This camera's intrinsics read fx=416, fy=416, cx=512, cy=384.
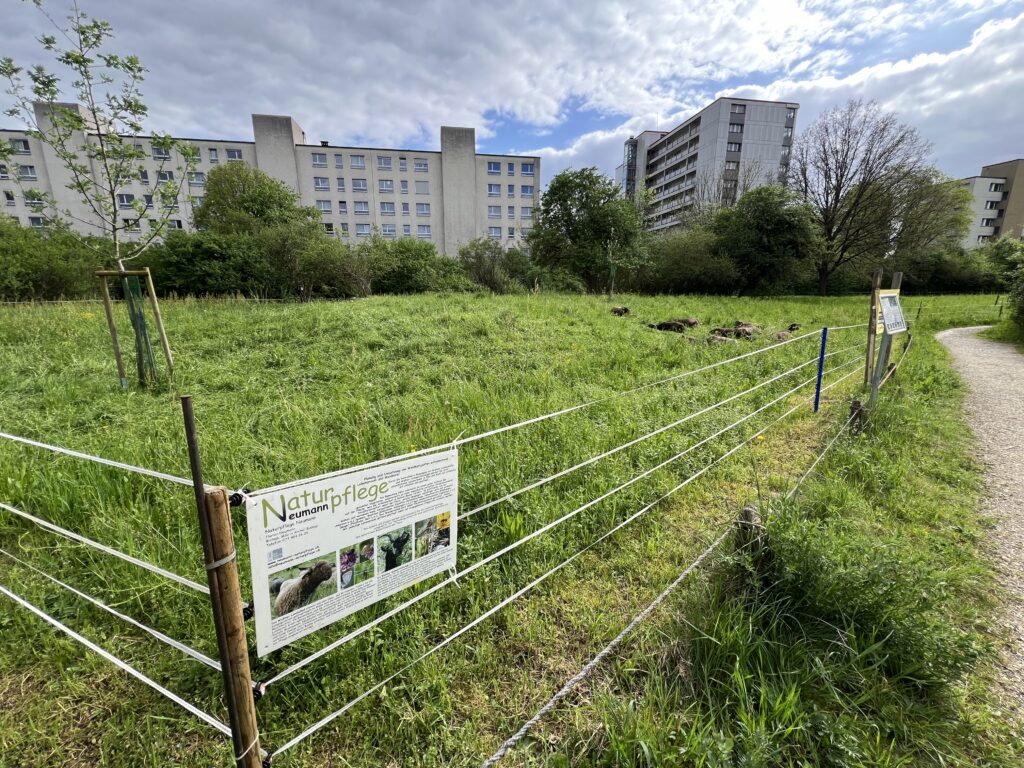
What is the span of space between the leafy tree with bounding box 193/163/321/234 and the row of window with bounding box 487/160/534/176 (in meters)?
23.6

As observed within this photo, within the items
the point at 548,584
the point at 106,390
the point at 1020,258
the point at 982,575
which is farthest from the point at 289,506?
the point at 1020,258

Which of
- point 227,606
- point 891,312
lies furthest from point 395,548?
point 891,312

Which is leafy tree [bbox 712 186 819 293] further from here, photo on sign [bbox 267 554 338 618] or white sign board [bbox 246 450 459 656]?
photo on sign [bbox 267 554 338 618]

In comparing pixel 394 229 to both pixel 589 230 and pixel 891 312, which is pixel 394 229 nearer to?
pixel 589 230

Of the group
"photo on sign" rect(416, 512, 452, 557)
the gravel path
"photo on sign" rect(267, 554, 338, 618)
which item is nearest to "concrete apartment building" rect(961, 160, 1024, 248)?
the gravel path

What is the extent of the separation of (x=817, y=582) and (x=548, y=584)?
1363 millimetres

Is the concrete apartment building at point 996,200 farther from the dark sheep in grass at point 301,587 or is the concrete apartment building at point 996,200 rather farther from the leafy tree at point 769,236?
the dark sheep in grass at point 301,587

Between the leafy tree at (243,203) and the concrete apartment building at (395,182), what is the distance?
11534 millimetres

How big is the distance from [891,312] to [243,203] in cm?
4007

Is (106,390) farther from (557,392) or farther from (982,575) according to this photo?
(982,575)

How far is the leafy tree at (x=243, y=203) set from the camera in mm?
30938

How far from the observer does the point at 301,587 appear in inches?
50.8

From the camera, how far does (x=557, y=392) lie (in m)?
5.25

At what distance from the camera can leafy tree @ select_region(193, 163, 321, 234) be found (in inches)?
1218
